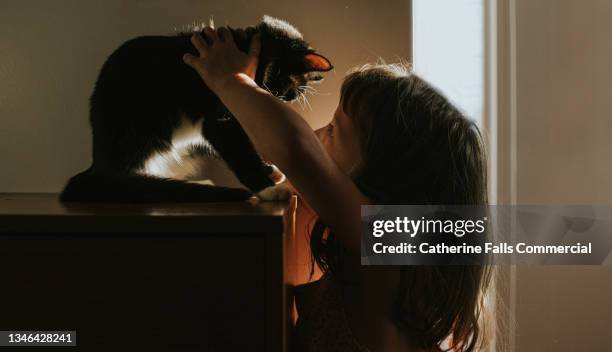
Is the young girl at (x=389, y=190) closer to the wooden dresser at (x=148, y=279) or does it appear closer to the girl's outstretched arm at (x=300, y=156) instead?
the girl's outstretched arm at (x=300, y=156)

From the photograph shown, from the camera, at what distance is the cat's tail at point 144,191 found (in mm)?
739

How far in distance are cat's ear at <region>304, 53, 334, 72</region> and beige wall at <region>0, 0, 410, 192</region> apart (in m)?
0.10

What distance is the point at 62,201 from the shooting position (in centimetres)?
77

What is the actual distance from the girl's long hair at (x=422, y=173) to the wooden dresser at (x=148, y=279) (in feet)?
0.79

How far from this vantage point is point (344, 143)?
2.73ft

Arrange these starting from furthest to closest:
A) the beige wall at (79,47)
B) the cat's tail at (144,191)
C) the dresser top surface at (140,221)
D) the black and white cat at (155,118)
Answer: the beige wall at (79,47) < the black and white cat at (155,118) < the cat's tail at (144,191) < the dresser top surface at (140,221)

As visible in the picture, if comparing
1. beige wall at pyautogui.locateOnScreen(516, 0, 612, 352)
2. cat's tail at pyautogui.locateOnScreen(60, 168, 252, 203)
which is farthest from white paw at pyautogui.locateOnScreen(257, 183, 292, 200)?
beige wall at pyautogui.locateOnScreen(516, 0, 612, 352)

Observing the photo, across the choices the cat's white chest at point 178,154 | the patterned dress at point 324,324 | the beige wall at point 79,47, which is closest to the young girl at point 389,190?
the patterned dress at point 324,324

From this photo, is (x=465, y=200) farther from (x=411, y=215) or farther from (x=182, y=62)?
(x=182, y=62)

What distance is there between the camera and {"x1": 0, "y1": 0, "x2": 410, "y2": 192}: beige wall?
1.03 meters

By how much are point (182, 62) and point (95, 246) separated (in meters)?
0.40

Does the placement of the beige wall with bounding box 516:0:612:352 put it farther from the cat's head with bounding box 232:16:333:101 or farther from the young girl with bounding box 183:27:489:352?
the cat's head with bounding box 232:16:333:101

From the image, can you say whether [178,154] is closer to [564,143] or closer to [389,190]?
[389,190]

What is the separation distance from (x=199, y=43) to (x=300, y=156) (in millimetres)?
316
